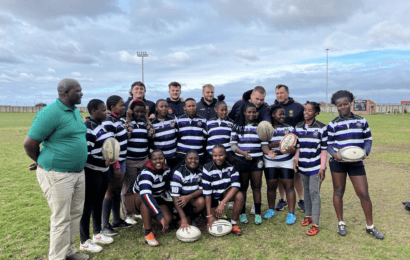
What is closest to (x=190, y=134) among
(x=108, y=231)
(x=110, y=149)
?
(x=110, y=149)

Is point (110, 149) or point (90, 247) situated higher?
point (110, 149)

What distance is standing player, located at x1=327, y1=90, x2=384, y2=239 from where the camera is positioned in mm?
4203

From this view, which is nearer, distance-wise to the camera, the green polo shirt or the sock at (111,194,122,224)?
the green polo shirt

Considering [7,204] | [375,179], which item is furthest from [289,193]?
[7,204]

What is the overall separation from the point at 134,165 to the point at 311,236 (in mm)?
2984

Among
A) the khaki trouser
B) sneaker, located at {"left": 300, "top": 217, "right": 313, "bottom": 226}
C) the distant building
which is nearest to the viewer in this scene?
the khaki trouser

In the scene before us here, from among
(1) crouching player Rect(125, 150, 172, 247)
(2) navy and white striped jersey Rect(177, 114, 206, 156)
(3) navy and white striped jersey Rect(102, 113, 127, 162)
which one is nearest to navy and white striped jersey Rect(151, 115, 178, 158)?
(2) navy and white striped jersey Rect(177, 114, 206, 156)

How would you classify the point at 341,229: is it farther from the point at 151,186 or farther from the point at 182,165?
the point at 151,186

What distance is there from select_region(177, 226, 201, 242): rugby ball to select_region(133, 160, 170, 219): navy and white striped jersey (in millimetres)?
387

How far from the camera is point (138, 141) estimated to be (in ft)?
15.0

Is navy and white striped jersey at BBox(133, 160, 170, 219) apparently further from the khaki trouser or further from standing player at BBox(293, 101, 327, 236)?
standing player at BBox(293, 101, 327, 236)

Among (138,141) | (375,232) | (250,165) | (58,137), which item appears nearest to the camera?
(58,137)

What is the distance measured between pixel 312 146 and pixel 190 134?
200 cm

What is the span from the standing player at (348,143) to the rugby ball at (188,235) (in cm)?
220
